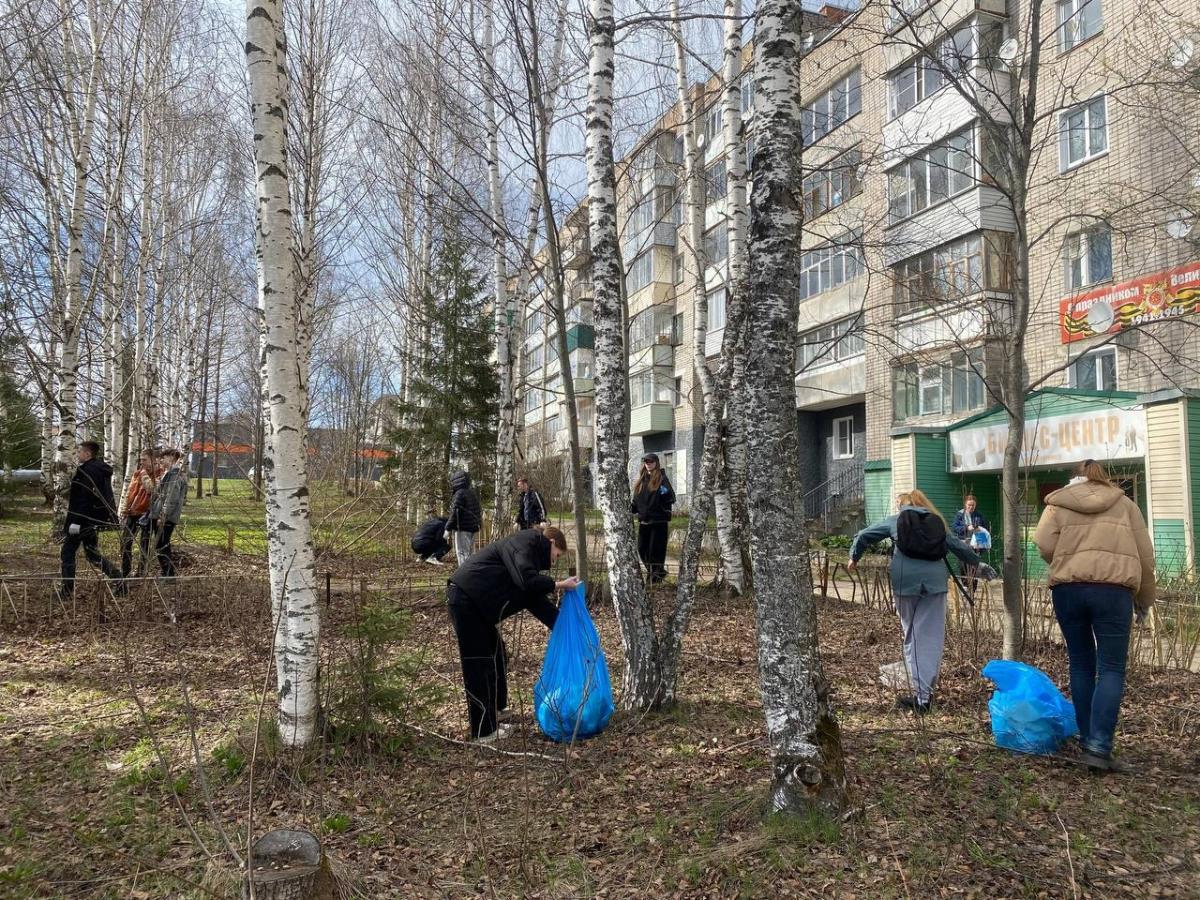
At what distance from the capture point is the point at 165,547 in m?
7.82

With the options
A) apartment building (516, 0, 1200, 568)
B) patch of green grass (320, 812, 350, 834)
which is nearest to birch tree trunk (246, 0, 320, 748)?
patch of green grass (320, 812, 350, 834)

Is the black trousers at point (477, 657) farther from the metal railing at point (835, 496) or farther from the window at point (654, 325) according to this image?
the window at point (654, 325)

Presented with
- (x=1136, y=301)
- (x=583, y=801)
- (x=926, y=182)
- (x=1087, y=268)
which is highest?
(x=926, y=182)

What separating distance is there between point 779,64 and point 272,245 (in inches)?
109

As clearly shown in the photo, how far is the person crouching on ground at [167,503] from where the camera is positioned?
7898mm

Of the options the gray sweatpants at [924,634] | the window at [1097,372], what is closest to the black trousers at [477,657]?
the gray sweatpants at [924,634]

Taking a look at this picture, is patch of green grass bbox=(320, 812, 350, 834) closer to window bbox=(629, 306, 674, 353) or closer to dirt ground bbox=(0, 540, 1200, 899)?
dirt ground bbox=(0, 540, 1200, 899)

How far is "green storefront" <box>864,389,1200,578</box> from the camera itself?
10.9m

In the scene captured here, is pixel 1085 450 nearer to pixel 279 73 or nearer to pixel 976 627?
pixel 976 627

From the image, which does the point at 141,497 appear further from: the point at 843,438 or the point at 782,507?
the point at 843,438

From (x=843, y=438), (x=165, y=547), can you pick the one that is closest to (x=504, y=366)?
(x=165, y=547)

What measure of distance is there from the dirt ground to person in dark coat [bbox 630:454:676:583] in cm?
391

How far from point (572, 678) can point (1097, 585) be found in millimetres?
2902

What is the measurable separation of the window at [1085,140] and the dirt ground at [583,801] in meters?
13.4
